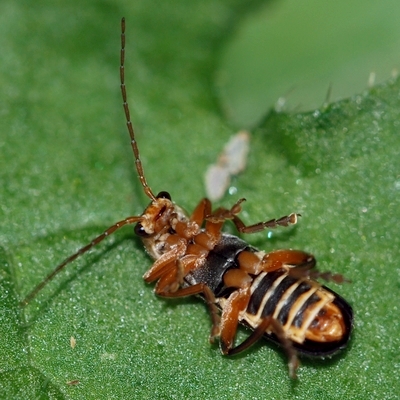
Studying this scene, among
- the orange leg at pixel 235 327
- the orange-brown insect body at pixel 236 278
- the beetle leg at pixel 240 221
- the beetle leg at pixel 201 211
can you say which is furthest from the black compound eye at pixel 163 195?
the orange leg at pixel 235 327

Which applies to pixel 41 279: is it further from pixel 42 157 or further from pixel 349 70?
pixel 349 70

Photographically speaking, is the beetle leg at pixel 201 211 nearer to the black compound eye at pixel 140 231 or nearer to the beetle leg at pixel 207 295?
the black compound eye at pixel 140 231

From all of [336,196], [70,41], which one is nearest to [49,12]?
[70,41]

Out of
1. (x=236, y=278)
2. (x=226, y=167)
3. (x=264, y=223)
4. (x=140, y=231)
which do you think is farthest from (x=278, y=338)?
(x=226, y=167)

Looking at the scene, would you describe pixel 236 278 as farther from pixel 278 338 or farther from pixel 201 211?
pixel 201 211

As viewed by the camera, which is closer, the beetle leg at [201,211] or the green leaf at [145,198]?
the green leaf at [145,198]

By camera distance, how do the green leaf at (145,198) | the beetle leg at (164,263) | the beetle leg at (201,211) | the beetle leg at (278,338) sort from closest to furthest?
the beetle leg at (278,338) < the green leaf at (145,198) < the beetle leg at (164,263) < the beetle leg at (201,211)

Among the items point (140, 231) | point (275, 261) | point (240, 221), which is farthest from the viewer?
point (240, 221)

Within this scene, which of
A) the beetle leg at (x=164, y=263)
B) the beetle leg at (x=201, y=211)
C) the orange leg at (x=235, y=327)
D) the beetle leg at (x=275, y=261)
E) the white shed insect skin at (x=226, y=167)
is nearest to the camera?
the orange leg at (x=235, y=327)
